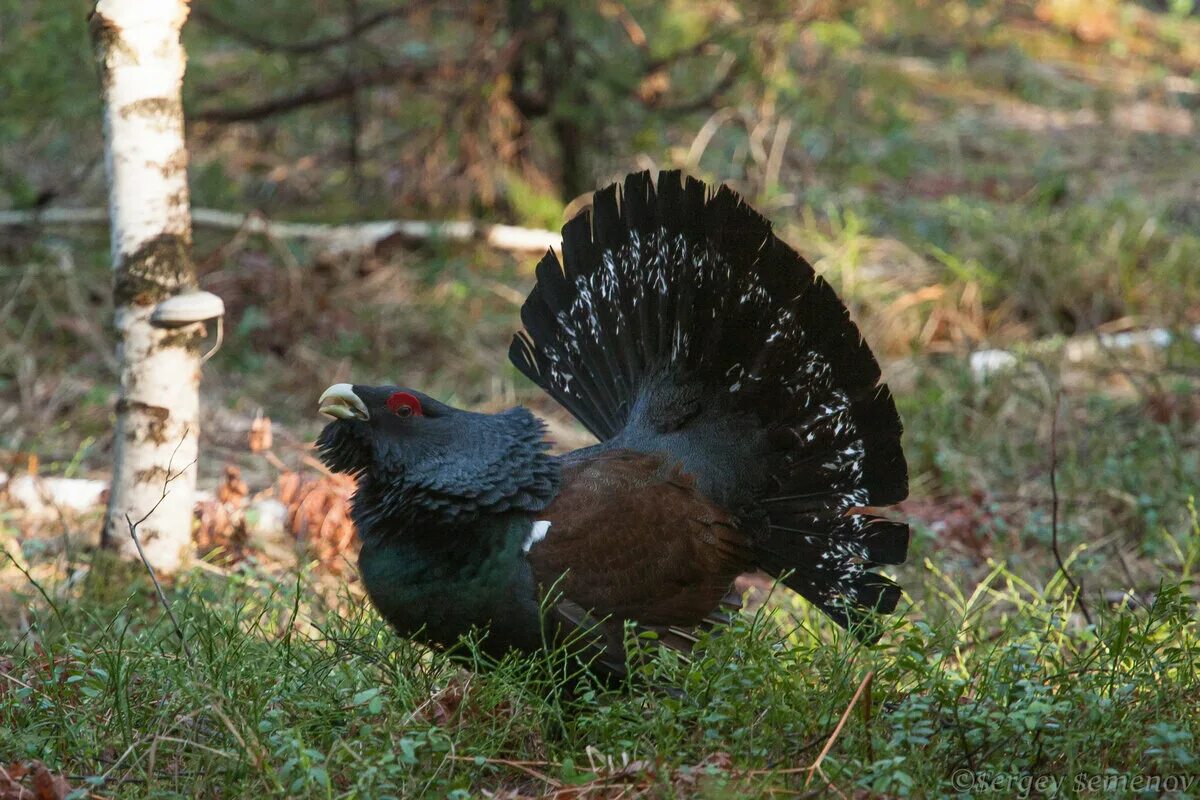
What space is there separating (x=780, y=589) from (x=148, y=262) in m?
2.72

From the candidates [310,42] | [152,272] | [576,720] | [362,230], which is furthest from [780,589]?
[310,42]

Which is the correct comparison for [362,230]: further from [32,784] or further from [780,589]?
[32,784]

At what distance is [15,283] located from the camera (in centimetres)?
→ 782

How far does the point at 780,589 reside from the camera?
4.97m

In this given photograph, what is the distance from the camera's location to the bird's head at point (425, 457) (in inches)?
134

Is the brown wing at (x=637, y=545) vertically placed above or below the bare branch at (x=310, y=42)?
below

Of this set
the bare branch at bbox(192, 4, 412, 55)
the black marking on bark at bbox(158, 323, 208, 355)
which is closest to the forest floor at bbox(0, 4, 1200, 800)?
the black marking on bark at bbox(158, 323, 208, 355)

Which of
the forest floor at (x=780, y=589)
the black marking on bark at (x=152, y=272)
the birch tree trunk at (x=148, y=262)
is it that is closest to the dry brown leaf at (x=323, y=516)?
the forest floor at (x=780, y=589)

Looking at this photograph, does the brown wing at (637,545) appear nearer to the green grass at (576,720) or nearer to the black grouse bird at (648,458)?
the black grouse bird at (648,458)

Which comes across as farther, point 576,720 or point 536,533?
point 536,533

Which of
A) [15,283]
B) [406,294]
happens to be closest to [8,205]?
[15,283]

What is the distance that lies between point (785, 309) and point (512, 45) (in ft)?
16.6

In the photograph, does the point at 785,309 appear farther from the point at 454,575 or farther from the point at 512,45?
the point at 512,45

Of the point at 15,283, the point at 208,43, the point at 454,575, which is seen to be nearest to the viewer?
the point at 454,575
